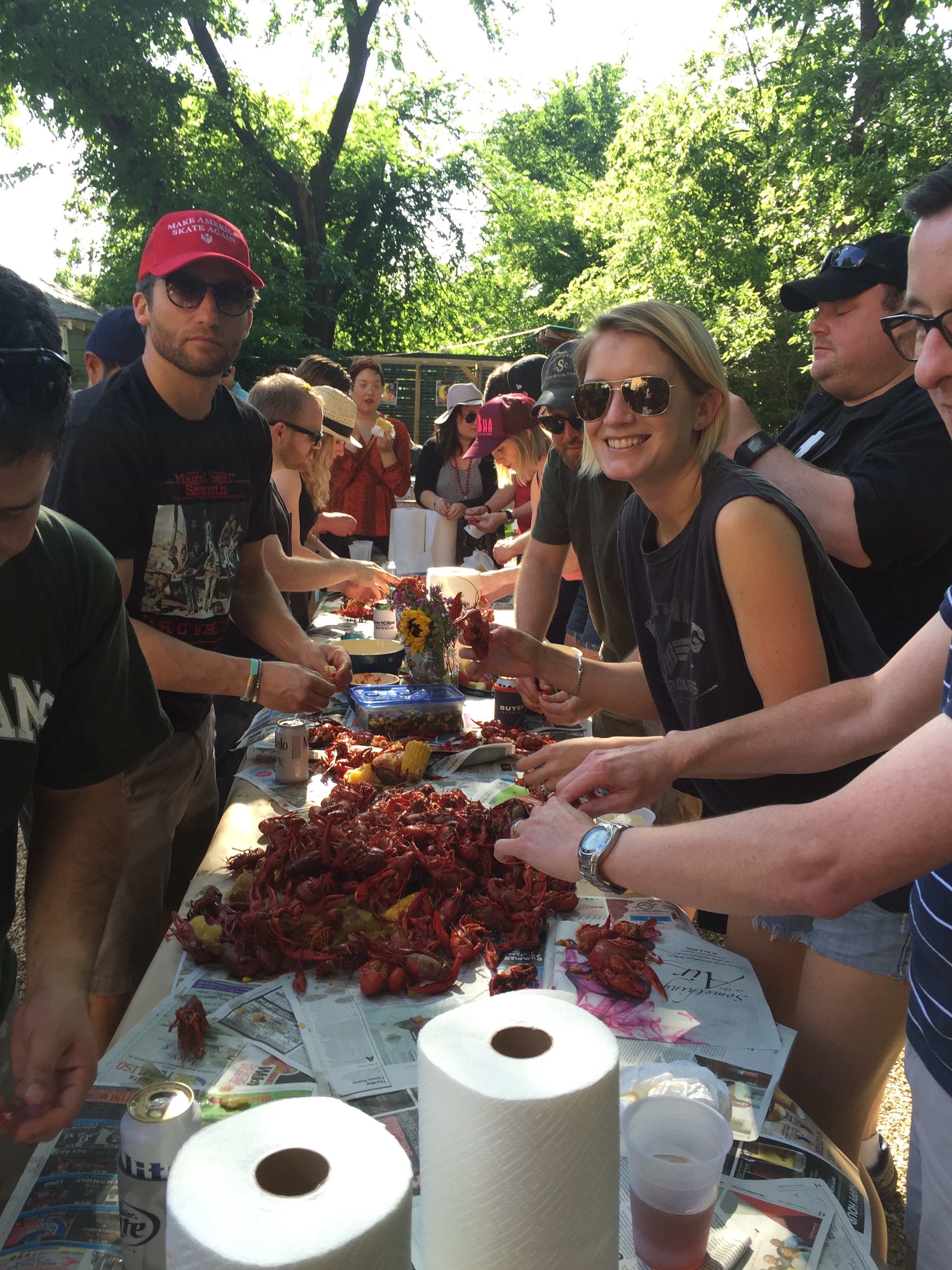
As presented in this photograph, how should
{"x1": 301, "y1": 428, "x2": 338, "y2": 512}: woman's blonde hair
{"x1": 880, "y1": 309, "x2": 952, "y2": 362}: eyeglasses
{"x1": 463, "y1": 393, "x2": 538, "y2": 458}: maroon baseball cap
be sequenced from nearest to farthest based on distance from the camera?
{"x1": 880, "y1": 309, "x2": 952, "y2": 362}: eyeglasses → {"x1": 463, "y1": 393, "x2": 538, "y2": 458}: maroon baseball cap → {"x1": 301, "y1": 428, "x2": 338, "y2": 512}: woman's blonde hair

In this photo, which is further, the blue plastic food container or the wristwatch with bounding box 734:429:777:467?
the blue plastic food container

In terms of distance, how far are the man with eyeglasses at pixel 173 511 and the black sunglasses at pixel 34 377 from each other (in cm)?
150

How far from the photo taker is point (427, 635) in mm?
3506

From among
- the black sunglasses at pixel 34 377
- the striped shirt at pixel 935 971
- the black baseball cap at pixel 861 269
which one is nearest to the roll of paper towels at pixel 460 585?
the black baseball cap at pixel 861 269

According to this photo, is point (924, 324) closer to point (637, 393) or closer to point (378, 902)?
point (637, 393)

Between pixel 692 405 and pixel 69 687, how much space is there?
1659mm

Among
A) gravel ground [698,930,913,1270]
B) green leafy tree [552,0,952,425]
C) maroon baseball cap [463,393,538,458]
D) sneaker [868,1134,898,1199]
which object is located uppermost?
green leafy tree [552,0,952,425]

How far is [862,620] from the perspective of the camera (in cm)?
211

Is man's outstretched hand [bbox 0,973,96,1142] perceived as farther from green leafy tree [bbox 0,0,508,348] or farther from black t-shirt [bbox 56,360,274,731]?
green leafy tree [bbox 0,0,508,348]

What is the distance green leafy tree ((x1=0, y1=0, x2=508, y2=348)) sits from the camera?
609 inches

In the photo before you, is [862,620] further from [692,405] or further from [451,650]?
[451,650]

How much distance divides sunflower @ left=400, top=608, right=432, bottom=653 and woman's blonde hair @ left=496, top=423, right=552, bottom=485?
1.84 metres

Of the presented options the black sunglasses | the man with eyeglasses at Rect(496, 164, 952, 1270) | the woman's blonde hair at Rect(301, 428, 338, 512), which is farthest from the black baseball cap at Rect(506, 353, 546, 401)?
the black sunglasses

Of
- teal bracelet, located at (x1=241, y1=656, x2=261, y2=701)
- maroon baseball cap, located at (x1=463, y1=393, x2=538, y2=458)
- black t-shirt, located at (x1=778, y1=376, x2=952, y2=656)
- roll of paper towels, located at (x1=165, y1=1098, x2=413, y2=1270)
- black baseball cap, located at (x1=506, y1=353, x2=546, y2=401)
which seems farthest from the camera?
black baseball cap, located at (x1=506, y1=353, x2=546, y2=401)
